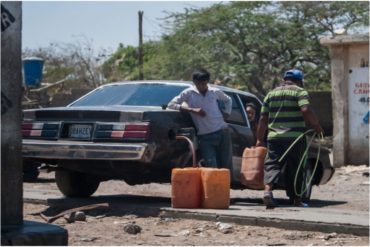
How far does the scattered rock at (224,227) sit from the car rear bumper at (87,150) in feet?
3.98

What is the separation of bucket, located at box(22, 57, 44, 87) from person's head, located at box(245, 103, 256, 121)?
12871mm

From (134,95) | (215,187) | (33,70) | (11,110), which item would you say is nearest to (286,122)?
(215,187)

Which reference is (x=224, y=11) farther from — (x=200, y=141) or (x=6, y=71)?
(x=6, y=71)

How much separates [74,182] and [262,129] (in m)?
2.45

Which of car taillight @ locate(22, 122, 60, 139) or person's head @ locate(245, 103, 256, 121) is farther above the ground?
person's head @ locate(245, 103, 256, 121)

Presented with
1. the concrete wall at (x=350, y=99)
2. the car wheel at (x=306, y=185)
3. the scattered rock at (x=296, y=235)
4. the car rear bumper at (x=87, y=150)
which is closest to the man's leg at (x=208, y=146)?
the car rear bumper at (x=87, y=150)

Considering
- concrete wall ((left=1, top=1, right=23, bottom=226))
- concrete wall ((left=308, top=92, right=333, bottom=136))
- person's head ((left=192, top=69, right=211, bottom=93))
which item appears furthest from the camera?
concrete wall ((left=308, top=92, right=333, bottom=136))

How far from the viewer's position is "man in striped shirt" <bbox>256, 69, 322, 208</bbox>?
33.8 ft

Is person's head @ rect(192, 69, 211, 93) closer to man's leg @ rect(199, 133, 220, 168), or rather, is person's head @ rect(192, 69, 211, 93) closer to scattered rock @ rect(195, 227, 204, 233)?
man's leg @ rect(199, 133, 220, 168)

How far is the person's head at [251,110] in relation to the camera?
1188cm

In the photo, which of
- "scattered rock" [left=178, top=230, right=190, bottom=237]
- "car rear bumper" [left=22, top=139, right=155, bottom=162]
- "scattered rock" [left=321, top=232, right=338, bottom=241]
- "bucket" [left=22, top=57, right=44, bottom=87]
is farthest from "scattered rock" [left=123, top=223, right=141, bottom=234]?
"bucket" [left=22, top=57, right=44, bottom=87]

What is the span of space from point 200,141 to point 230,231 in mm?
2100

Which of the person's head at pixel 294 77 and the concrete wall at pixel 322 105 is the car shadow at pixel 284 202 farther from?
the concrete wall at pixel 322 105

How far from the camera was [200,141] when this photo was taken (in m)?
10.6
